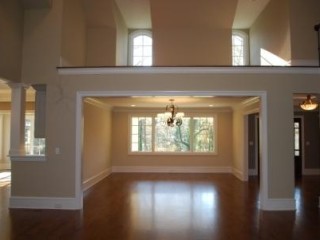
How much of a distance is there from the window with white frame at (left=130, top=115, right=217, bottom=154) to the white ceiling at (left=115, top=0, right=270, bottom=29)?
335 centimetres

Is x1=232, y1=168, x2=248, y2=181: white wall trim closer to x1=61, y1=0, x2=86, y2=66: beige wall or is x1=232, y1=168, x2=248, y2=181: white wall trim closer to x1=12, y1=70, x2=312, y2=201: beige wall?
x1=12, y1=70, x2=312, y2=201: beige wall

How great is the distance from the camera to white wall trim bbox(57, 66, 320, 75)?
591cm

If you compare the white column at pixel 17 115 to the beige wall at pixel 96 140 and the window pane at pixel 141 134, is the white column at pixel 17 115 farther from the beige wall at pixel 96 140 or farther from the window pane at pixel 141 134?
the window pane at pixel 141 134

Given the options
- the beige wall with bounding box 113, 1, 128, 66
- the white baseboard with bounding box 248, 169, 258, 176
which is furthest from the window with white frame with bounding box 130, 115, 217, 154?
the beige wall with bounding box 113, 1, 128, 66

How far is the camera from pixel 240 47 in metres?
10.6

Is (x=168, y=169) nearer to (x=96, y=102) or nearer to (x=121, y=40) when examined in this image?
(x=96, y=102)

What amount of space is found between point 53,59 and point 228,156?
7.36 meters

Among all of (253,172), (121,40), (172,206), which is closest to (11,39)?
(121,40)

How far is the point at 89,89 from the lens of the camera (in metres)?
6.03

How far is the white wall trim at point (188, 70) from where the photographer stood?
591cm

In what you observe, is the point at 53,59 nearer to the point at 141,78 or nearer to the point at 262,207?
the point at 141,78

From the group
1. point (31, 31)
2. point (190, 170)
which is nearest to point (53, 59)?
point (31, 31)

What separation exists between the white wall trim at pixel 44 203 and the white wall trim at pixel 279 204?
11.9 feet

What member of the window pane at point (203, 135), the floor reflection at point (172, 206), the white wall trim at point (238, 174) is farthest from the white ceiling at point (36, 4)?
the white wall trim at point (238, 174)
